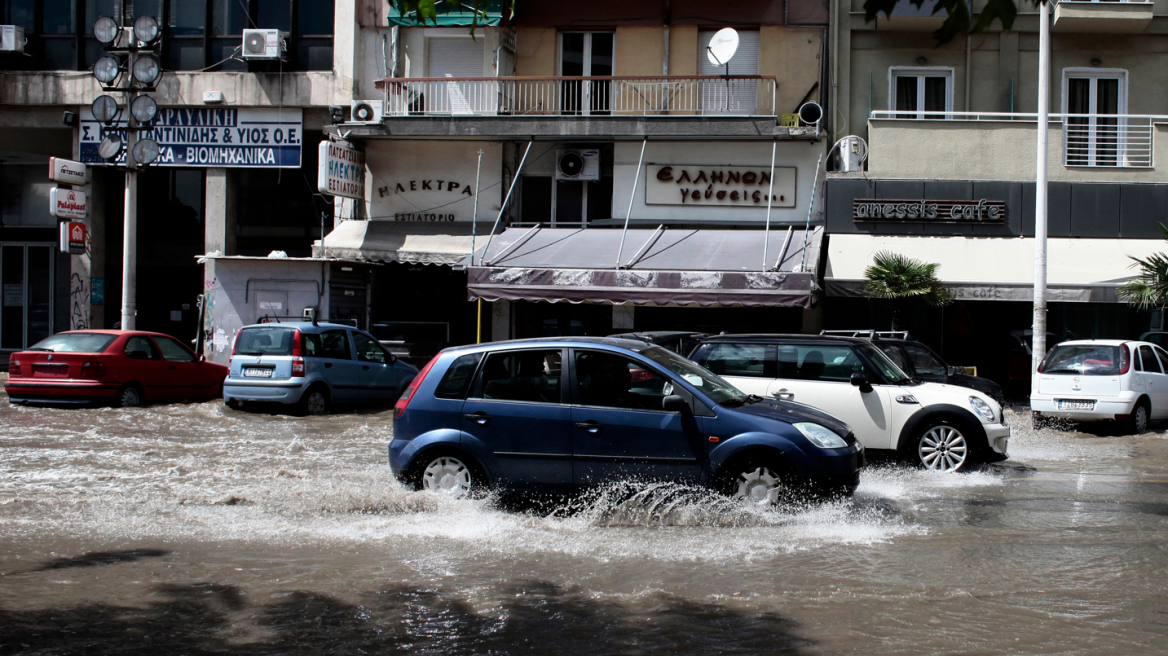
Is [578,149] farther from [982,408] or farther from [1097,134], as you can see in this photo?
[982,408]

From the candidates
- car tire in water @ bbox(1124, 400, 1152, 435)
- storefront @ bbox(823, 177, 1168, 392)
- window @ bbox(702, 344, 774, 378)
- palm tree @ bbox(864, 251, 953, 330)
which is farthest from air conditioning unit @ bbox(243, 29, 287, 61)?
car tire in water @ bbox(1124, 400, 1152, 435)

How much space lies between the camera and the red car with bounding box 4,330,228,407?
15.3 m

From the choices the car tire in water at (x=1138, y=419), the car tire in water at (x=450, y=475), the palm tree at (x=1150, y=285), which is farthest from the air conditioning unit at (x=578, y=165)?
the car tire in water at (x=450, y=475)

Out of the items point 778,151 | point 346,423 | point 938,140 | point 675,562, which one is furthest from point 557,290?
A: point 675,562

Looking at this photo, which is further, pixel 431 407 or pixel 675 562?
pixel 431 407

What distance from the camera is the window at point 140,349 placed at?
16.0 metres

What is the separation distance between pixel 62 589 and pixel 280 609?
4.74 ft

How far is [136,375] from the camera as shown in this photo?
1591 cm

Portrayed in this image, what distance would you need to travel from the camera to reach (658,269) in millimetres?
17766

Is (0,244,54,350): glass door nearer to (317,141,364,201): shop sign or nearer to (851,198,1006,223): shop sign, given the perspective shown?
(317,141,364,201): shop sign

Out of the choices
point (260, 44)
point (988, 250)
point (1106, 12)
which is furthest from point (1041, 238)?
point (260, 44)

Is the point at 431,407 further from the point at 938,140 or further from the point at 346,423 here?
the point at 938,140

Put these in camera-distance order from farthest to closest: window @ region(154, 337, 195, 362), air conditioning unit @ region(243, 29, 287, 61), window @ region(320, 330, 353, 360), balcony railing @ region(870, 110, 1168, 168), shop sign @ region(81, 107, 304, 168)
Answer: shop sign @ region(81, 107, 304, 168)
air conditioning unit @ region(243, 29, 287, 61)
balcony railing @ region(870, 110, 1168, 168)
window @ region(154, 337, 195, 362)
window @ region(320, 330, 353, 360)

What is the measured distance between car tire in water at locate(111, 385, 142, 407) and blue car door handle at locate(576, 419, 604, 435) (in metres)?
10.7
